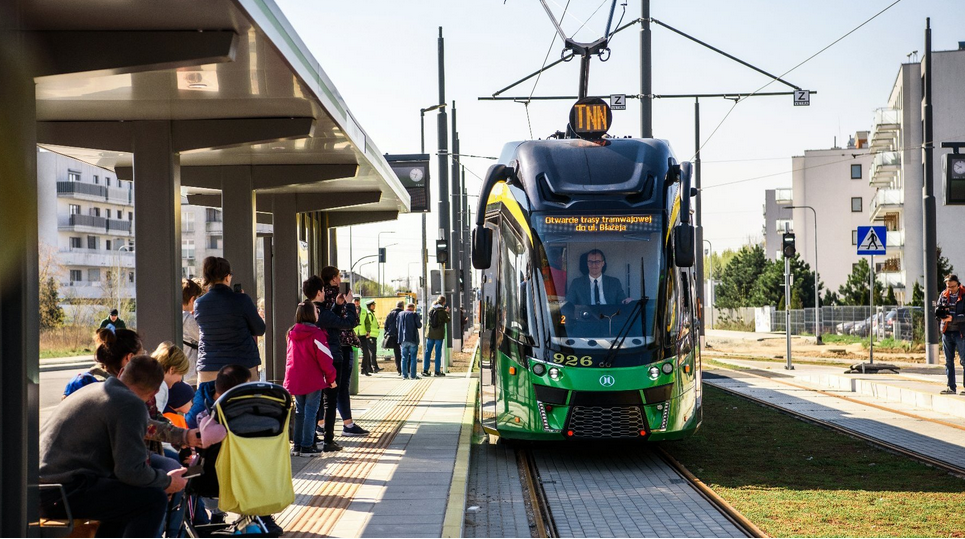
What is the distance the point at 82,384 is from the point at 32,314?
0.99 metres

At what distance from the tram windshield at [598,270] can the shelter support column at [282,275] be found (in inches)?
303

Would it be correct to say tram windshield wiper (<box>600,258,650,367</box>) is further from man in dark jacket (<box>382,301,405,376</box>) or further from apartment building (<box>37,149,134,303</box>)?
apartment building (<box>37,149,134,303</box>)

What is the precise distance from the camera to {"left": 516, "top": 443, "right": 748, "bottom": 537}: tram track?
8.38m

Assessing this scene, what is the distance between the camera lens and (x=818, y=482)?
408 inches

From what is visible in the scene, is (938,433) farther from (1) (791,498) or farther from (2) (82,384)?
(2) (82,384)

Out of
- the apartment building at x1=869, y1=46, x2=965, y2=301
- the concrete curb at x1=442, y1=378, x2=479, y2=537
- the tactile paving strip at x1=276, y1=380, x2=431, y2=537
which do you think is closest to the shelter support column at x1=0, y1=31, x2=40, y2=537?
the tactile paving strip at x1=276, y1=380, x2=431, y2=537

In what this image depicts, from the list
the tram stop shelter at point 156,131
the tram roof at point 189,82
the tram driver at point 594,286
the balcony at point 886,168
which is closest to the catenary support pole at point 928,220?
the tram stop shelter at point 156,131

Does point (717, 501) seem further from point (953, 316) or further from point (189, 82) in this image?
point (953, 316)

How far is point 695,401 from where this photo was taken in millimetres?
11914

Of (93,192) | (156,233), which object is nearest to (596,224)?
(156,233)

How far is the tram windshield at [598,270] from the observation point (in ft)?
38.1

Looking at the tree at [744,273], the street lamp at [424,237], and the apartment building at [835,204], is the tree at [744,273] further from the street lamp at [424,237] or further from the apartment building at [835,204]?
the street lamp at [424,237]

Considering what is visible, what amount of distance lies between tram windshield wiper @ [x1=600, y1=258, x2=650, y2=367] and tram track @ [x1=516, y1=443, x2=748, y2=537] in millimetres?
1224

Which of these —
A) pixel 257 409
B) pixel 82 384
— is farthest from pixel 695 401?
pixel 82 384
